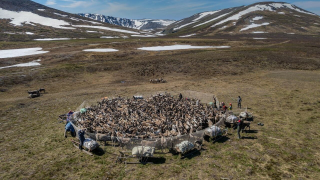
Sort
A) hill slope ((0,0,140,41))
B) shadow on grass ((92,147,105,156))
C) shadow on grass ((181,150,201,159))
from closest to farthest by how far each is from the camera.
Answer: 1. shadow on grass ((181,150,201,159))
2. shadow on grass ((92,147,105,156))
3. hill slope ((0,0,140,41))

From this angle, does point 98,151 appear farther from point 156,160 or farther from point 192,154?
point 192,154

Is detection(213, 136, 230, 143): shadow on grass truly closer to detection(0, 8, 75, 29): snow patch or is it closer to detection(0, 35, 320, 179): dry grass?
detection(0, 35, 320, 179): dry grass

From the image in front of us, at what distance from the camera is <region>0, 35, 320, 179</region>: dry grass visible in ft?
47.3

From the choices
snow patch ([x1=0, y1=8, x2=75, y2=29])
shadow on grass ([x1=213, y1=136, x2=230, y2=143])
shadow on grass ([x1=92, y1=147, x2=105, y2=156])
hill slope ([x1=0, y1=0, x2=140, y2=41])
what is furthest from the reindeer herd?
snow patch ([x1=0, y1=8, x2=75, y2=29])

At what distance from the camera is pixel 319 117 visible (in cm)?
2322

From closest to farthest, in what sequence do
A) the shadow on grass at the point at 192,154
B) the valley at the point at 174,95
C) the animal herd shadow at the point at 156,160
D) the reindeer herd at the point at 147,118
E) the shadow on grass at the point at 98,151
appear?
1. the valley at the point at 174,95
2. the animal herd shadow at the point at 156,160
3. the shadow on grass at the point at 192,154
4. the shadow on grass at the point at 98,151
5. the reindeer herd at the point at 147,118

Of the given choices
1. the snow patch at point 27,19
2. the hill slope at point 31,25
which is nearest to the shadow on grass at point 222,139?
the hill slope at point 31,25

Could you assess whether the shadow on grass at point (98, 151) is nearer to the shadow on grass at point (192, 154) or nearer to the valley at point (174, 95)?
the valley at point (174, 95)

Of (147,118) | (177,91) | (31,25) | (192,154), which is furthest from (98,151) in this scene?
(31,25)

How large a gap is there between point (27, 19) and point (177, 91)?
179703 mm

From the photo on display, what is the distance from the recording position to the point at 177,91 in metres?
34.5

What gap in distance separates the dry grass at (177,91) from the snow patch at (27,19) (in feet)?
378

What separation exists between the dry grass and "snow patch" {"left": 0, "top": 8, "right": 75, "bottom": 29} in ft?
378

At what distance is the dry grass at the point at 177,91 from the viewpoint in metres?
14.4
